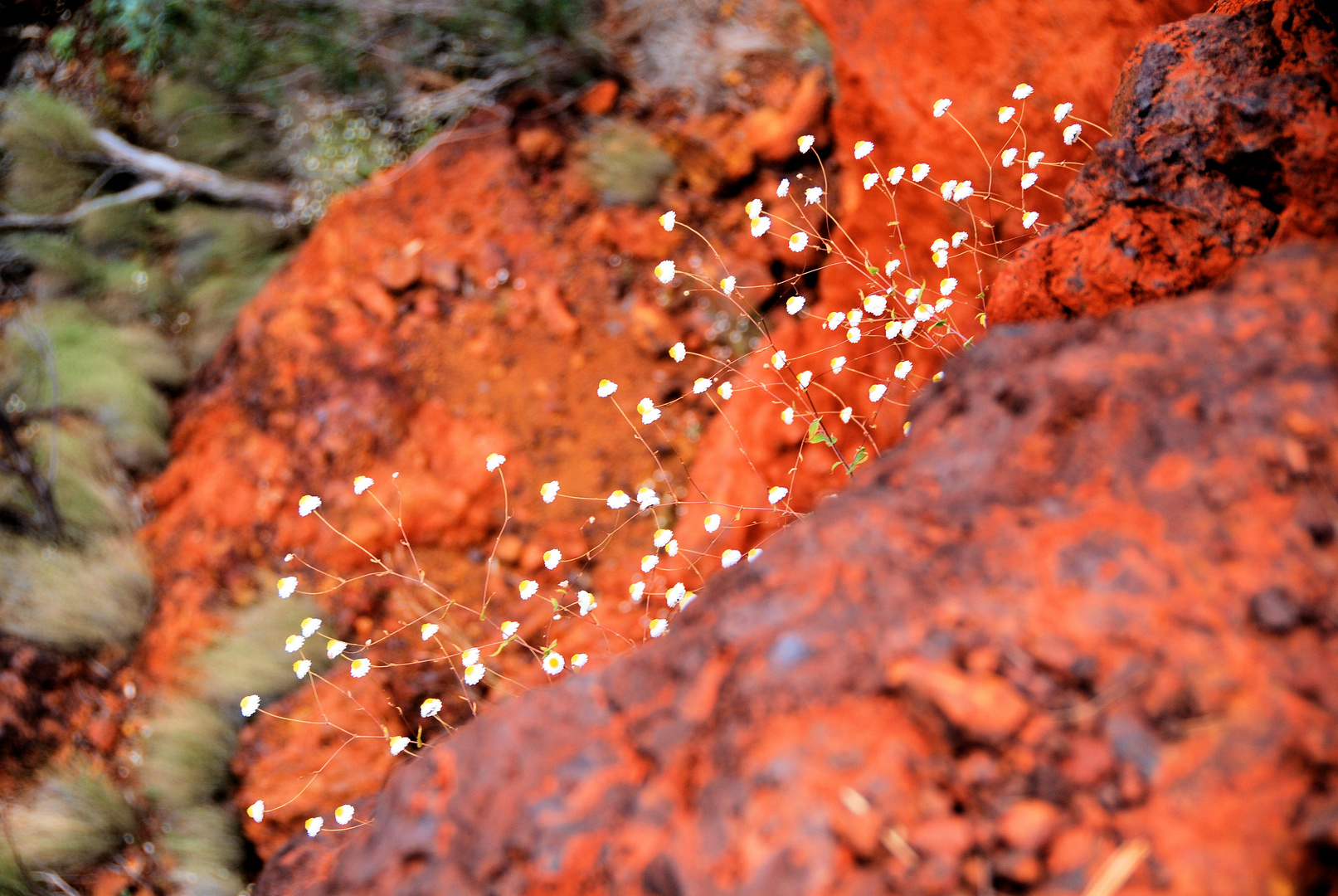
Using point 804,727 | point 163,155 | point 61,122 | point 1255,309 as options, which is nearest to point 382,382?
point 163,155

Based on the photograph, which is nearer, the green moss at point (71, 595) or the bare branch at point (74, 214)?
the green moss at point (71, 595)

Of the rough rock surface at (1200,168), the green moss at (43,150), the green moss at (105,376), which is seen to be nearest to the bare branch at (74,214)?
the green moss at (43,150)

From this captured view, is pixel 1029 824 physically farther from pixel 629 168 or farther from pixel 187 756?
pixel 629 168

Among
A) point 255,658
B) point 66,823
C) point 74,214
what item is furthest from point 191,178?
point 66,823

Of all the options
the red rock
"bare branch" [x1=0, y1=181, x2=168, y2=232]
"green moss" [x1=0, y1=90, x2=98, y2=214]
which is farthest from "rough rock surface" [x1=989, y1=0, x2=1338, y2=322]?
"green moss" [x1=0, y1=90, x2=98, y2=214]

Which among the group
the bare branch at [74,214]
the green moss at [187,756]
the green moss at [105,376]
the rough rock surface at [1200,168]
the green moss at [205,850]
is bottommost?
the green moss at [205,850]

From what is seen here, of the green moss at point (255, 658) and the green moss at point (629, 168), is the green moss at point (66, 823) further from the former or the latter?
the green moss at point (629, 168)

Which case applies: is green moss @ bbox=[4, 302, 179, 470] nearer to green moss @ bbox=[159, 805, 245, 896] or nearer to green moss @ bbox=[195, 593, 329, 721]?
green moss @ bbox=[195, 593, 329, 721]

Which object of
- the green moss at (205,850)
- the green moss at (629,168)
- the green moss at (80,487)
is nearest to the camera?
the green moss at (205,850)
